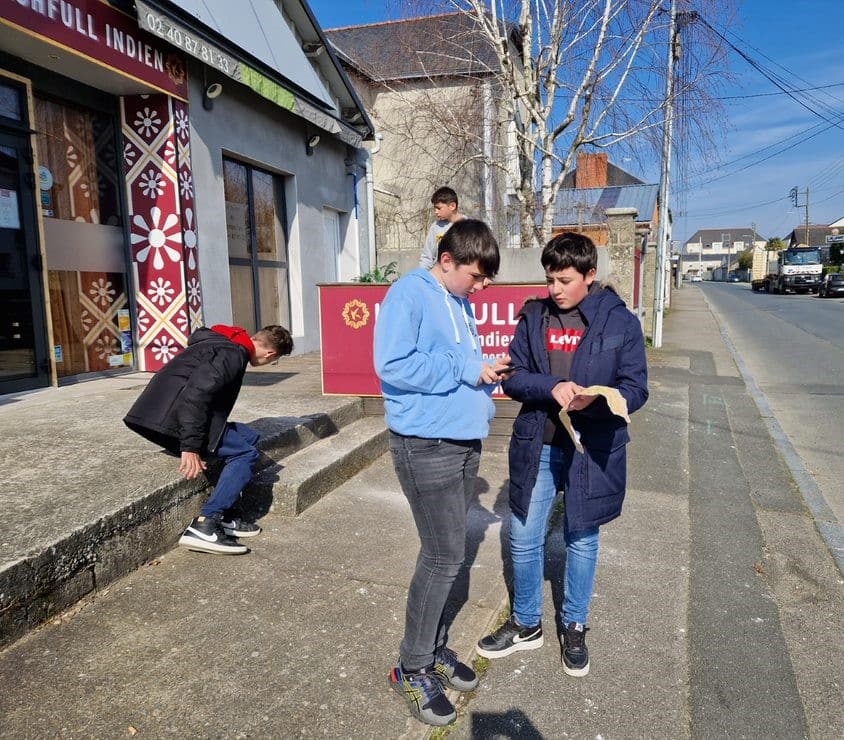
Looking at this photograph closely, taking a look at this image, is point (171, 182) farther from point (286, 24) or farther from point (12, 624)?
point (12, 624)

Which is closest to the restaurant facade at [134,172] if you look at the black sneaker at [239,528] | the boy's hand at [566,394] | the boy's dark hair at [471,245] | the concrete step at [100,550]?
the concrete step at [100,550]

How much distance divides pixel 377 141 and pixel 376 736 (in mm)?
11876

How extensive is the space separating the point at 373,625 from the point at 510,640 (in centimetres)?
63

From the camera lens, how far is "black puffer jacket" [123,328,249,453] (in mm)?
3324

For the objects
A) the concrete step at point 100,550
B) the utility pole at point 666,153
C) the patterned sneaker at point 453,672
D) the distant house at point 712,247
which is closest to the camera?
the patterned sneaker at point 453,672

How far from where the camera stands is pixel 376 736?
2.21m

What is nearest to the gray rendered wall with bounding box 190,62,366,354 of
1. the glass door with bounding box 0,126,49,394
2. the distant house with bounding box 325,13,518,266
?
the distant house with bounding box 325,13,518,266

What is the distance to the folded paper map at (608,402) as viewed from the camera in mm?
2320

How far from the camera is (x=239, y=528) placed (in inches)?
151

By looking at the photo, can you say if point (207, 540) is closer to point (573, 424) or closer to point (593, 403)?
point (573, 424)

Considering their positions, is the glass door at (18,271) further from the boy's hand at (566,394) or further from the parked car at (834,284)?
the parked car at (834,284)

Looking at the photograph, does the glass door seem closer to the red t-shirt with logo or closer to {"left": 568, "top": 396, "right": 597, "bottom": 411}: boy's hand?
the red t-shirt with logo

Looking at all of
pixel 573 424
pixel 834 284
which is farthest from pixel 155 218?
pixel 834 284

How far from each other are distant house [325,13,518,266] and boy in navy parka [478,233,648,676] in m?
9.13
